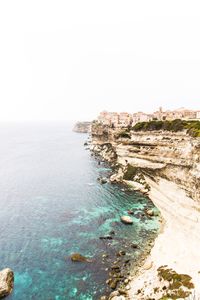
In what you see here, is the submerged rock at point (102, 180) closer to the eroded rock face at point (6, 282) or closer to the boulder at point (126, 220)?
→ the boulder at point (126, 220)

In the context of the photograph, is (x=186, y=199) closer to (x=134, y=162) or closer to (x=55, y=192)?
(x=134, y=162)

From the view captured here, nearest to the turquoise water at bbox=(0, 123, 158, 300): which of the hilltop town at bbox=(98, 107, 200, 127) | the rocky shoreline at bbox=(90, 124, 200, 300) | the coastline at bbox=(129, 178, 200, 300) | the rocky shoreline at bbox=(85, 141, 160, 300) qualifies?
the rocky shoreline at bbox=(85, 141, 160, 300)

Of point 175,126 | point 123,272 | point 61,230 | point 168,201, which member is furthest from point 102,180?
point 123,272

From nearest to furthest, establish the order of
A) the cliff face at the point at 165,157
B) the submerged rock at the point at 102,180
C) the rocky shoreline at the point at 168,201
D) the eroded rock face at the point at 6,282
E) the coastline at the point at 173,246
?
the rocky shoreline at the point at 168,201 < the coastline at the point at 173,246 < the eroded rock face at the point at 6,282 < the cliff face at the point at 165,157 < the submerged rock at the point at 102,180

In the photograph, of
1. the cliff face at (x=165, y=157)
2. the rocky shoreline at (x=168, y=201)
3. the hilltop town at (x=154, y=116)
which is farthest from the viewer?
the hilltop town at (x=154, y=116)

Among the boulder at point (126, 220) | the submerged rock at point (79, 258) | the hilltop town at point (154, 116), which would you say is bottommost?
the submerged rock at point (79, 258)

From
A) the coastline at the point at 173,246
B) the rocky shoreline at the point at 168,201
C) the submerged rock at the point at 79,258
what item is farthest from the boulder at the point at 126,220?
the submerged rock at the point at 79,258

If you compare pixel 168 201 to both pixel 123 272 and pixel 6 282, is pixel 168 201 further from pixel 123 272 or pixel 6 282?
pixel 6 282
